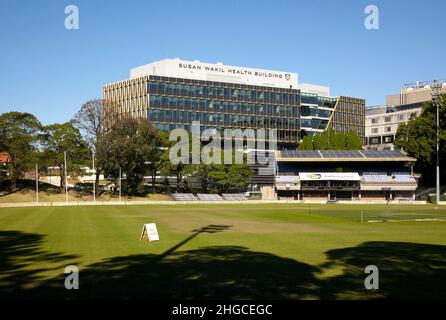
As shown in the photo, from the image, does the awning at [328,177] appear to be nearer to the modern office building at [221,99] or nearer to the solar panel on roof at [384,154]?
the solar panel on roof at [384,154]

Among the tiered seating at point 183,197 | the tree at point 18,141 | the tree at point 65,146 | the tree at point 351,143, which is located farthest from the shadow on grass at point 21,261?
the tree at point 351,143

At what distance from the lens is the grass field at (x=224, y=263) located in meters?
17.2

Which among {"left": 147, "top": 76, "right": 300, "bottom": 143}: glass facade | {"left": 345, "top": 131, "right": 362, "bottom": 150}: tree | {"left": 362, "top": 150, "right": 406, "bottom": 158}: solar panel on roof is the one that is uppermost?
{"left": 147, "top": 76, "right": 300, "bottom": 143}: glass facade

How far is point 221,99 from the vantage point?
162625 millimetres

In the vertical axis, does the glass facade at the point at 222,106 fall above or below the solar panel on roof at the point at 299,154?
above

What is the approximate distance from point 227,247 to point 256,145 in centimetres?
13911

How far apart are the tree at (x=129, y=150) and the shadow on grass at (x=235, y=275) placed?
76.5 meters

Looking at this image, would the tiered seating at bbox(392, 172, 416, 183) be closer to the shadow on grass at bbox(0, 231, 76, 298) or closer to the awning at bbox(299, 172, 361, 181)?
the awning at bbox(299, 172, 361, 181)

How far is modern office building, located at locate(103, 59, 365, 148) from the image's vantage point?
154 m

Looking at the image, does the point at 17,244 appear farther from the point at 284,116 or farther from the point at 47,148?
the point at 284,116

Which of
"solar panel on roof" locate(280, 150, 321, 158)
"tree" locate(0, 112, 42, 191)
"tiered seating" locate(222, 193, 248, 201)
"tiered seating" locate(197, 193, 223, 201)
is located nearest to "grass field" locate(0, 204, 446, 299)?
"tree" locate(0, 112, 42, 191)

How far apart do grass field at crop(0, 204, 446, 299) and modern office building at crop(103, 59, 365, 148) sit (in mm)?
115080

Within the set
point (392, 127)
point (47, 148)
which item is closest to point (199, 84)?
point (47, 148)

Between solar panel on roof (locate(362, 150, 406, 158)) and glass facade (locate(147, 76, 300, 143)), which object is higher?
glass facade (locate(147, 76, 300, 143))
